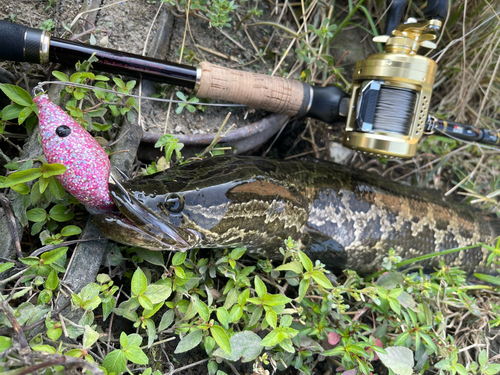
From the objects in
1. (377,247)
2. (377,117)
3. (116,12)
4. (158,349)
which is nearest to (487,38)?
(377,117)

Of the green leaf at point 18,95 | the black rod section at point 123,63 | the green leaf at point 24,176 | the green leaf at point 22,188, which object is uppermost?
the black rod section at point 123,63

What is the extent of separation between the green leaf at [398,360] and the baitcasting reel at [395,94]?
3.84ft

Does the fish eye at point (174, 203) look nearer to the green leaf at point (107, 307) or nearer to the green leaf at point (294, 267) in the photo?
the green leaf at point (107, 307)

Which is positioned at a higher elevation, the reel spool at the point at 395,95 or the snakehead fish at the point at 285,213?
the reel spool at the point at 395,95

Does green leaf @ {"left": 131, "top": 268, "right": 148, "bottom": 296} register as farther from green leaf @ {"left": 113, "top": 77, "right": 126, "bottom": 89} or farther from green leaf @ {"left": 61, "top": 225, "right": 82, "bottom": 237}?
green leaf @ {"left": 113, "top": 77, "right": 126, "bottom": 89}

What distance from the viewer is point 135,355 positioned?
5.26ft

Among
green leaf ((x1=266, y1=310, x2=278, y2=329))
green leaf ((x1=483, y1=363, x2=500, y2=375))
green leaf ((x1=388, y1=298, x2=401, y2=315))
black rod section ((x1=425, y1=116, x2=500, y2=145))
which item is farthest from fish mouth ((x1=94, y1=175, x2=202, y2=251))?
black rod section ((x1=425, y1=116, x2=500, y2=145))

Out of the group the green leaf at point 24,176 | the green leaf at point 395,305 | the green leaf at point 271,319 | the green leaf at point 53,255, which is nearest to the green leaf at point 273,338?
the green leaf at point 271,319

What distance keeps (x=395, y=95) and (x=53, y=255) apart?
216cm

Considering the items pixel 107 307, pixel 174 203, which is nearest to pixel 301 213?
pixel 174 203

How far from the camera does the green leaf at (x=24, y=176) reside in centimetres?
159

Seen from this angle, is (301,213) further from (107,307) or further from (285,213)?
(107,307)

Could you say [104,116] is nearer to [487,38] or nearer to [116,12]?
[116,12]

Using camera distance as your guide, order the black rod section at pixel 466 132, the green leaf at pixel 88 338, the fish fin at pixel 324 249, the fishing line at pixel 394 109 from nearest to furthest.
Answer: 1. the green leaf at pixel 88 338
2. the fishing line at pixel 394 109
3. the fish fin at pixel 324 249
4. the black rod section at pixel 466 132
